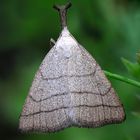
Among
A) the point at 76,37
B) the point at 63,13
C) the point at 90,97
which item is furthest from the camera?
the point at 76,37

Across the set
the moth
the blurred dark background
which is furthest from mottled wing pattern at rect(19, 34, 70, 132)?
the blurred dark background

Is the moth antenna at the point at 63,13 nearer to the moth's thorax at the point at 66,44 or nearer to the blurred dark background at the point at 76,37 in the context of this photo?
the moth's thorax at the point at 66,44

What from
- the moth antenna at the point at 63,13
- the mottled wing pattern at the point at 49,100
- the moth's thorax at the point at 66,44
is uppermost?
the moth antenna at the point at 63,13

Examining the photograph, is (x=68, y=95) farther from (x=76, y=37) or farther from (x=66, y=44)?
(x=76, y=37)

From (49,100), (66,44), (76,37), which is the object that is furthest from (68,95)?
(76,37)

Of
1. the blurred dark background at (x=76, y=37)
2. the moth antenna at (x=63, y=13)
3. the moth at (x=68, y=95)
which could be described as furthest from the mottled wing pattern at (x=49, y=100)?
the blurred dark background at (x=76, y=37)

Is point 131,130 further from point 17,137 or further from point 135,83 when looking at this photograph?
point 135,83
